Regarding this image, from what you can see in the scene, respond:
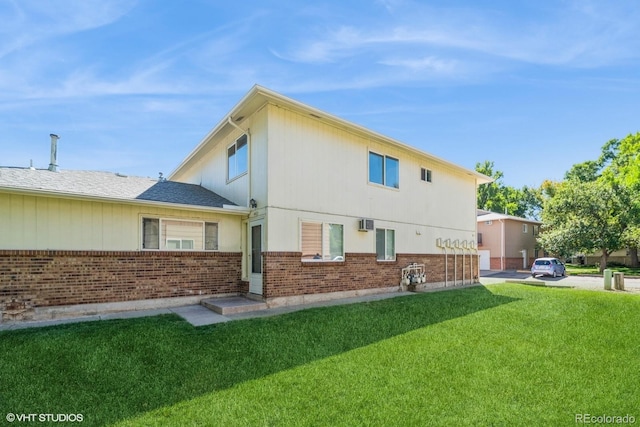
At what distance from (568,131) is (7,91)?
24479 millimetres

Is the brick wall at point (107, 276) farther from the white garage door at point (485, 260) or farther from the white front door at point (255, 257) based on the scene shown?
the white garage door at point (485, 260)

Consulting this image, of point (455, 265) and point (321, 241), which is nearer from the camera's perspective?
point (321, 241)

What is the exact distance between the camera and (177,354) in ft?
16.4

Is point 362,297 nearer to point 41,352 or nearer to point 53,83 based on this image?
point 41,352

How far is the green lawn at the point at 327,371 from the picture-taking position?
3502 mm

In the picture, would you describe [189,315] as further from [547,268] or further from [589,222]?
[589,222]

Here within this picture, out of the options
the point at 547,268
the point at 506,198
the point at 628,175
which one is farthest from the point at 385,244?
the point at 506,198

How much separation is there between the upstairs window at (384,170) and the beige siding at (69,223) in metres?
6.44

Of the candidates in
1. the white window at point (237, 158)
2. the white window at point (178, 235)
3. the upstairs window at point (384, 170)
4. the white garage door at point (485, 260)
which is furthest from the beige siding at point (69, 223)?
the white garage door at point (485, 260)

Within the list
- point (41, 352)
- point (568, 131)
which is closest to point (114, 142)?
point (41, 352)

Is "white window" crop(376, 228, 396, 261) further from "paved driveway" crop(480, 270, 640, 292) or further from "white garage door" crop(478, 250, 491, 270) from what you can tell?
"white garage door" crop(478, 250, 491, 270)

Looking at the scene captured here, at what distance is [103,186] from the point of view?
8.88 metres

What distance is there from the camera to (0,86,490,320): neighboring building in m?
7.11

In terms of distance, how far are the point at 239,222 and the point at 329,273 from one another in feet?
10.00
